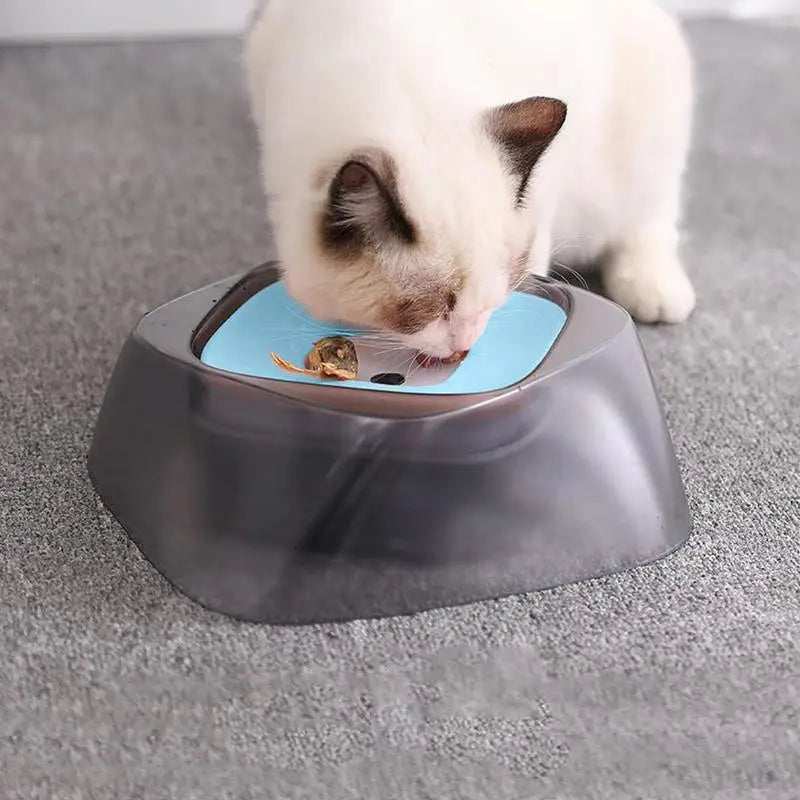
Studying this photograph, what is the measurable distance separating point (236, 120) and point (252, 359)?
1353 millimetres

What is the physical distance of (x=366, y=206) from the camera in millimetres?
945

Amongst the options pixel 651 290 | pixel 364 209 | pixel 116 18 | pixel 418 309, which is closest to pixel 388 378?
pixel 418 309

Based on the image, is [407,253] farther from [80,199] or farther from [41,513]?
[80,199]

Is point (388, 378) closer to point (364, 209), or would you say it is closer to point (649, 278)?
point (364, 209)

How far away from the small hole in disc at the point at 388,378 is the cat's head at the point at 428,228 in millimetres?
44

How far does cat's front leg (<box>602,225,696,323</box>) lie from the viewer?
4.87 ft

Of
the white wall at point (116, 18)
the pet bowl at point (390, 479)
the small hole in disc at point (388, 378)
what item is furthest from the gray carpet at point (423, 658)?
the white wall at point (116, 18)

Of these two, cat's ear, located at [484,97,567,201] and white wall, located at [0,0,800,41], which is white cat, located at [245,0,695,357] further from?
white wall, located at [0,0,800,41]

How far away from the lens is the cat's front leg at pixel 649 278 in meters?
1.48

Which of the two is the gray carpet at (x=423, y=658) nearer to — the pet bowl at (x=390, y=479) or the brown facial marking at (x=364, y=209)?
the pet bowl at (x=390, y=479)

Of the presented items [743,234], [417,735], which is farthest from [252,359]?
[743,234]

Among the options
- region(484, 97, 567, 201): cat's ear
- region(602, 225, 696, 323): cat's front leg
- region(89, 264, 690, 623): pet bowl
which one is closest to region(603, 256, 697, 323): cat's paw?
region(602, 225, 696, 323): cat's front leg

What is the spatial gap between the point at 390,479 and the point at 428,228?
24cm

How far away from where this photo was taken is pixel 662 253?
152 centimetres
